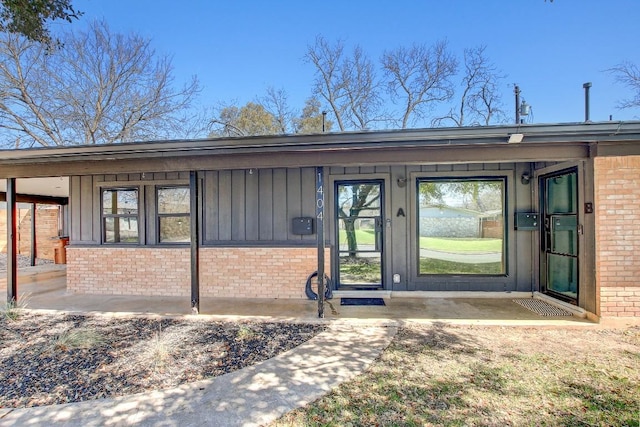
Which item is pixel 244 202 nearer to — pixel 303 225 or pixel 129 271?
pixel 303 225

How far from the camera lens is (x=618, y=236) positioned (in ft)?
14.2

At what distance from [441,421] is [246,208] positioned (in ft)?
15.7

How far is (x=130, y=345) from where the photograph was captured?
3.95 metres

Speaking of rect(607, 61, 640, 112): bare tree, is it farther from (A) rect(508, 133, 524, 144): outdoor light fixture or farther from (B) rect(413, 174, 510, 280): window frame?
(A) rect(508, 133, 524, 144): outdoor light fixture

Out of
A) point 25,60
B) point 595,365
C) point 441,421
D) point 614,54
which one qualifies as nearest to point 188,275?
point 441,421

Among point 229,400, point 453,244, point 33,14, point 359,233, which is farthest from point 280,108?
point 229,400

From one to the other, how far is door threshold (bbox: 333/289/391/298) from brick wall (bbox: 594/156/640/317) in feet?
9.94

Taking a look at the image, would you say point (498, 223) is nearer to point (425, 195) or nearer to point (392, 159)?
point (425, 195)

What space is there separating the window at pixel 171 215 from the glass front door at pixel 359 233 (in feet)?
9.96

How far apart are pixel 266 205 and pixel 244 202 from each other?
1.42 ft

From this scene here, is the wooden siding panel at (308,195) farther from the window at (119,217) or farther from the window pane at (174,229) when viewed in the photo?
the window at (119,217)

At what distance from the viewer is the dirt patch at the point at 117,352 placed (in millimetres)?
2990

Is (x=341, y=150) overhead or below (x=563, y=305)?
overhead

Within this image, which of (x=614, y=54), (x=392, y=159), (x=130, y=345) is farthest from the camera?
(x=614, y=54)
